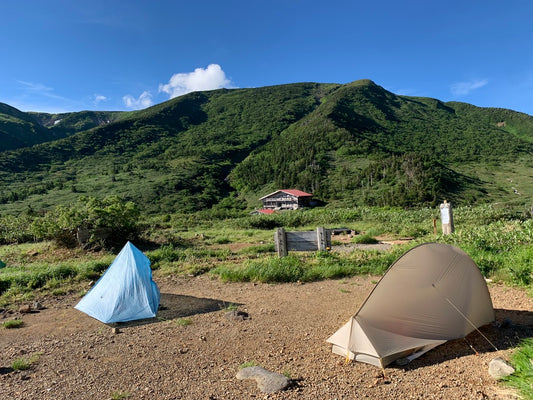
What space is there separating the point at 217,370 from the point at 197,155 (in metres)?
100

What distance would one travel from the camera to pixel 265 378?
393 cm

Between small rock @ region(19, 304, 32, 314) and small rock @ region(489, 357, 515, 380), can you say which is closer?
small rock @ region(489, 357, 515, 380)

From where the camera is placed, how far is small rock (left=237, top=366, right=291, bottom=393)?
373 cm

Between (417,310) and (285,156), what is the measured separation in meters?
83.5

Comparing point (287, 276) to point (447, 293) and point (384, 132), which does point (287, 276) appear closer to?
point (447, 293)

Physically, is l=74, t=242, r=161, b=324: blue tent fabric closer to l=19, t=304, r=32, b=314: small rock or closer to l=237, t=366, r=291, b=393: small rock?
l=19, t=304, r=32, b=314: small rock

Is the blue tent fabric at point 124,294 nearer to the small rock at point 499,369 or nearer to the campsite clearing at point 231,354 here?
the campsite clearing at point 231,354

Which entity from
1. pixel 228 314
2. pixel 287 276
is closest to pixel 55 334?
pixel 228 314

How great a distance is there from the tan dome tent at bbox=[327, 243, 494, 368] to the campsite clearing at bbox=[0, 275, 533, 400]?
17 cm

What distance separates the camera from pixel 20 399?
3.84 meters

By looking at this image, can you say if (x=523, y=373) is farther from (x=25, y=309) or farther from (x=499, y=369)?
(x=25, y=309)

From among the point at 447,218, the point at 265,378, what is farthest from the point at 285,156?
the point at 265,378

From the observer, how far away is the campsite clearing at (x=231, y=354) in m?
3.74

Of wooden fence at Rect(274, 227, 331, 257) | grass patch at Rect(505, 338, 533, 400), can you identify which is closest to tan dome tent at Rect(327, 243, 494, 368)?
grass patch at Rect(505, 338, 533, 400)
